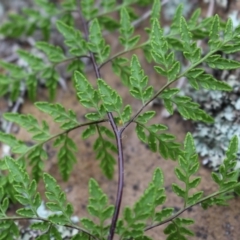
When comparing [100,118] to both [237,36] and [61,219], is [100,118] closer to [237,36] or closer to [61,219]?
[61,219]

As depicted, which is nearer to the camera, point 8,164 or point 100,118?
point 8,164

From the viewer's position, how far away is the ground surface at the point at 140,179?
234cm

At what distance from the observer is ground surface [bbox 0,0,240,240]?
2.34 metres

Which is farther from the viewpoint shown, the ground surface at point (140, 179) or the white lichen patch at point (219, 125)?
the white lichen patch at point (219, 125)

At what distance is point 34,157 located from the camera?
2.40 metres

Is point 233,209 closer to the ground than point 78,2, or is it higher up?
closer to the ground

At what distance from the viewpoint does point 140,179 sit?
2641mm

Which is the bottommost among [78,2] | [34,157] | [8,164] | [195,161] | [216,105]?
[195,161]

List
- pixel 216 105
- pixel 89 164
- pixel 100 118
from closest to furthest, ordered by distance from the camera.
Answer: pixel 100 118 < pixel 216 105 < pixel 89 164

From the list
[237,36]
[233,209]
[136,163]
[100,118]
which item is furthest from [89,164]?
[237,36]

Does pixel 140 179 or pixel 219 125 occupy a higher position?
pixel 219 125

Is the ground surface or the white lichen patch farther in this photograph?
the white lichen patch

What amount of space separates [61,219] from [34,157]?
49cm

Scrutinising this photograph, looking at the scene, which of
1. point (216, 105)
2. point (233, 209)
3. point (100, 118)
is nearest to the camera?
point (100, 118)
